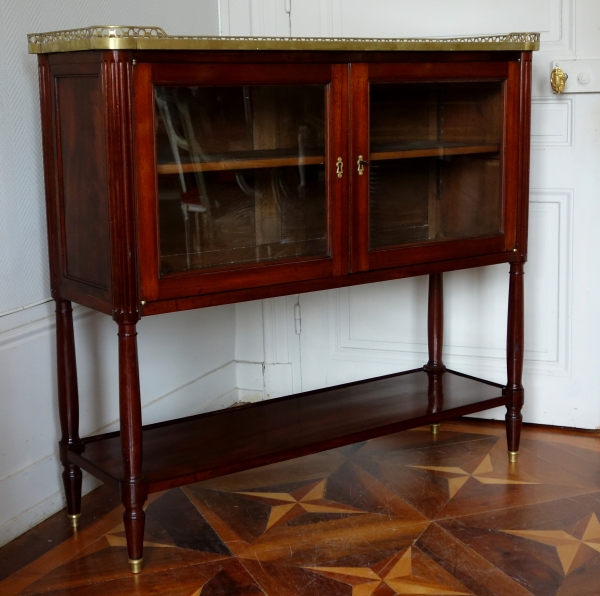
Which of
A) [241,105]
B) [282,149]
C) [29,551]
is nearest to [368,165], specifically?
[282,149]

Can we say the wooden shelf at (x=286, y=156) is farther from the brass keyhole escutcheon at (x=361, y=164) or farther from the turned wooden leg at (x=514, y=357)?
the turned wooden leg at (x=514, y=357)

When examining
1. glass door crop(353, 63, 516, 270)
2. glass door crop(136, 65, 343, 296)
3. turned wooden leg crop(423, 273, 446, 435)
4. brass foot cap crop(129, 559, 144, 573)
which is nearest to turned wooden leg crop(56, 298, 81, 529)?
brass foot cap crop(129, 559, 144, 573)

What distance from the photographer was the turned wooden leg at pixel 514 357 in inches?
98.3

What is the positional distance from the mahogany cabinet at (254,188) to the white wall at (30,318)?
4.1 inches

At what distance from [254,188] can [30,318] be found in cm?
66

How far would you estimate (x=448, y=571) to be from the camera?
200 centimetres

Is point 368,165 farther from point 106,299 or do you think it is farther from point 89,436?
point 89,436

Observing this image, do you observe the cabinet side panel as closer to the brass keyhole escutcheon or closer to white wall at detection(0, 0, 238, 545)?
white wall at detection(0, 0, 238, 545)

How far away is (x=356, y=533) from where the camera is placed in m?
2.18

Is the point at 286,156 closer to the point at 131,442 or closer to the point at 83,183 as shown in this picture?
the point at 83,183

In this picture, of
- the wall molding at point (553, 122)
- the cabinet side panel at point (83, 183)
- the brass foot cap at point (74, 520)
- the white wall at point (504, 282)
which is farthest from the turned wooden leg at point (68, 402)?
the wall molding at point (553, 122)

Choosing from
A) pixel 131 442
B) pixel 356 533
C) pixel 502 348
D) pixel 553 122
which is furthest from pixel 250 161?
pixel 502 348

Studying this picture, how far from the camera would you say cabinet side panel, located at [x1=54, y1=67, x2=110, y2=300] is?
1.84 meters

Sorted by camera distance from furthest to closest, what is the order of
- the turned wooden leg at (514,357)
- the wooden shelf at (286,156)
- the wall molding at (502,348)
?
→ 1. the wall molding at (502,348)
2. the turned wooden leg at (514,357)
3. the wooden shelf at (286,156)
